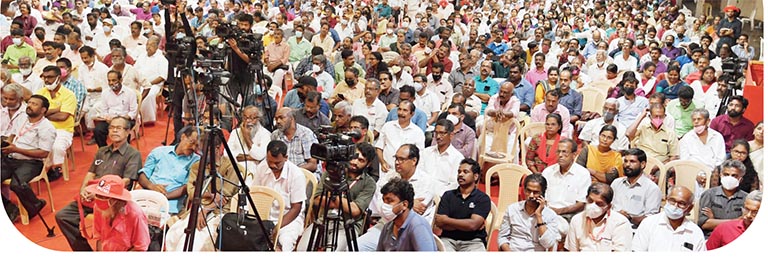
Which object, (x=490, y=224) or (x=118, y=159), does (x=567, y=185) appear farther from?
(x=118, y=159)

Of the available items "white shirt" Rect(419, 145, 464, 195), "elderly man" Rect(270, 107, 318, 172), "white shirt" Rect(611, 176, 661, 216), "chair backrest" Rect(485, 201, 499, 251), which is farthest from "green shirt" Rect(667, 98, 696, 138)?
"elderly man" Rect(270, 107, 318, 172)

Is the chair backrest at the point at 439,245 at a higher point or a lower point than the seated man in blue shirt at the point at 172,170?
lower

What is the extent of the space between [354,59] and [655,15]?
5.34m

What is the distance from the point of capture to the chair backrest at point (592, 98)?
615cm

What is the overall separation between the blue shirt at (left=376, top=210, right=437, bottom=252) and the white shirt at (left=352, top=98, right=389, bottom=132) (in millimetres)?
2148

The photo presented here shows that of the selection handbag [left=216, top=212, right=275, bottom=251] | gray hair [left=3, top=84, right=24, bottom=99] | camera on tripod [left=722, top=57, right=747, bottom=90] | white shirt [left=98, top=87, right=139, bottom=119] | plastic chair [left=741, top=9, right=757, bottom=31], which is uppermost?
plastic chair [left=741, top=9, right=757, bottom=31]

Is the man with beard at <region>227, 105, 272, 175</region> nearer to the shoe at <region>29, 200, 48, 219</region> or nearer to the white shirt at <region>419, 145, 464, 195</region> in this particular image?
the white shirt at <region>419, 145, 464, 195</region>

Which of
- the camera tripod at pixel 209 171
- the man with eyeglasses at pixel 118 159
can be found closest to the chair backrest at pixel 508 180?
the camera tripod at pixel 209 171

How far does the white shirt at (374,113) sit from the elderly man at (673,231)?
2346 millimetres

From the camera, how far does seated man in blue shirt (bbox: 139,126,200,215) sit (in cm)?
402

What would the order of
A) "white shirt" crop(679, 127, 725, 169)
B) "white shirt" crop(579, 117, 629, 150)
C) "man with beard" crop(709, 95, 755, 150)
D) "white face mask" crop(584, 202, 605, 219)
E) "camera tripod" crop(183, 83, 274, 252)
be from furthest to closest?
"white shirt" crop(579, 117, 629, 150) → "man with beard" crop(709, 95, 755, 150) → "white shirt" crop(679, 127, 725, 169) → "white face mask" crop(584, 202, 605, 219) → "camera tripod" crop(183, 83, 274, 252)

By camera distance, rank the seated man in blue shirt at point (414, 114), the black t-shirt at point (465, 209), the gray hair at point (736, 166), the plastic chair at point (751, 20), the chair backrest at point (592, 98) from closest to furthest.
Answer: the black t-shirt at point (465, 209) → the gray hair at point (736, 166) → the seated man in blue shirt at point (414, 114) → the chair backrest at point (592, 98) → the plastic chair at point (751, 20)

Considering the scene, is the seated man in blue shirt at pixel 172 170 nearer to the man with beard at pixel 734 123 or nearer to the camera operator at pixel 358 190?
the camera operator at pixel 358 190

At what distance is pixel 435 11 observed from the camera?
1086 cm
